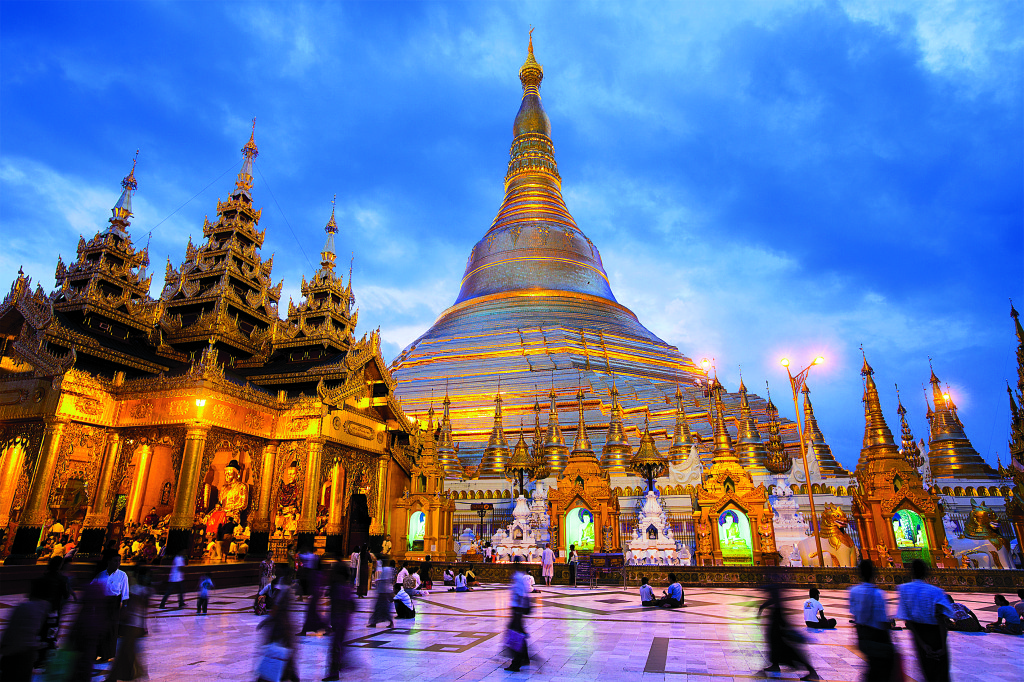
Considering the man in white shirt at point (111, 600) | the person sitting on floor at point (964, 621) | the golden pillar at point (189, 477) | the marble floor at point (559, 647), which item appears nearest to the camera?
the man in white shirt at point (111, 600)

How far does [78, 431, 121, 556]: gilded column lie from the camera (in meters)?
14.4

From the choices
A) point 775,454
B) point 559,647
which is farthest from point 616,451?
point 559,647

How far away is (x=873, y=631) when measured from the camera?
4.23m

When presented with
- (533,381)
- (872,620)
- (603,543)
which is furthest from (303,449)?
(533,381)

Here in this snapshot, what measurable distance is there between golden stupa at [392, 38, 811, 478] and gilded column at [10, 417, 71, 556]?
1523 centimetres

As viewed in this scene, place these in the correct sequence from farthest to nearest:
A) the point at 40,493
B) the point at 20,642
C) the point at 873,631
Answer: the point at 40,493, the point at 873,631, the point at 20,642

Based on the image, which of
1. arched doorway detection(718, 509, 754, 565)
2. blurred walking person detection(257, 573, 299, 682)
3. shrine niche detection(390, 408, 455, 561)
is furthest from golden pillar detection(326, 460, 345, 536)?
blurred walking person detection(257, 573, 299, 682)

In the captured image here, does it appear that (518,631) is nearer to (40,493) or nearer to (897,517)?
(40,493)

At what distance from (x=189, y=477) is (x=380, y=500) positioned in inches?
239

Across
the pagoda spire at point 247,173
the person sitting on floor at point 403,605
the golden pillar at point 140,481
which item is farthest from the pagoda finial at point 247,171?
the person sitting on floor at point 403,605

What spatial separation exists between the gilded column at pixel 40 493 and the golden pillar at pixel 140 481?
8.37ft

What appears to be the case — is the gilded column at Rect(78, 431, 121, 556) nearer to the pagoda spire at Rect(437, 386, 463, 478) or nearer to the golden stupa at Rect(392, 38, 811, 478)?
the pagoda spire at Rect(437, 386, 463, 478)

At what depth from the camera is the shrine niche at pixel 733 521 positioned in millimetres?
16422

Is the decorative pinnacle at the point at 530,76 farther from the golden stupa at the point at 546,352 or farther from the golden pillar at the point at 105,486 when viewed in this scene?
the golden pillar at the point at 105,486
